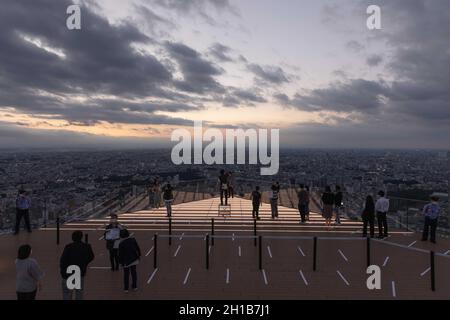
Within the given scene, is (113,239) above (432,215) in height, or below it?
below

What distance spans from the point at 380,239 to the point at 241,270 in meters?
5.56

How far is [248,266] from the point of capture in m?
9.55

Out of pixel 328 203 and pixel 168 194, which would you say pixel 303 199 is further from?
pixel 168 194

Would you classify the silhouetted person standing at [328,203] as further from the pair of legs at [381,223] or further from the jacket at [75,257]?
the jacket at [75,257]

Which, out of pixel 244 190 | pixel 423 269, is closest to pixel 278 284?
pixel 423 269

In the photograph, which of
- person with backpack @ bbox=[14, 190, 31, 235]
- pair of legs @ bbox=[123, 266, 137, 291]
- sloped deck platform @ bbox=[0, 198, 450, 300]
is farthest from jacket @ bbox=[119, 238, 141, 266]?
person with backpack @ bbox=[14, 190, 31, 235]

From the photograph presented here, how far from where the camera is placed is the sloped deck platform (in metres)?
7.86

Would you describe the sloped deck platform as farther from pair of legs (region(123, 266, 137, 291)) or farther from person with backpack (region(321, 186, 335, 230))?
person with backpack (region(321, 186, 335, 230))

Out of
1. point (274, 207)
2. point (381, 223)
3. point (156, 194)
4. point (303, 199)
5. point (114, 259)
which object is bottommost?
point (114, 259)

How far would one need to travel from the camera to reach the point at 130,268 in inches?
313

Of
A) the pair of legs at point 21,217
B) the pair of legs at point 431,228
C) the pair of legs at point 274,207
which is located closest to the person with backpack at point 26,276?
the pair of legs at point 21,217

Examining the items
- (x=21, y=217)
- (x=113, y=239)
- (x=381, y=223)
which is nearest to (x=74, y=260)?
(x=113, y=239)
